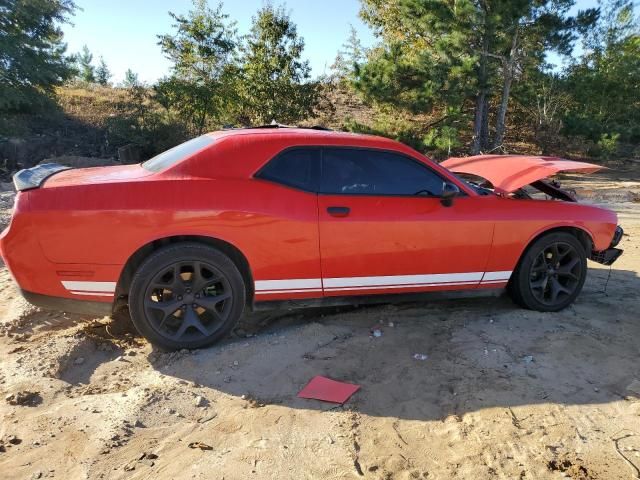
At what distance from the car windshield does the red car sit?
0.02 metres

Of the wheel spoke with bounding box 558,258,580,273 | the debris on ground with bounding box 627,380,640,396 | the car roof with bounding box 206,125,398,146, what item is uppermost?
the car roof with bounding box 206,125,398,146

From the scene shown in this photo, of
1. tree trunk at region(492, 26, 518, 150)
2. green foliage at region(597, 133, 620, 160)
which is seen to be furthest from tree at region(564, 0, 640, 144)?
tree trunk at region(492, 26, 518, 150)

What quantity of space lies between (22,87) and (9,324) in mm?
13984

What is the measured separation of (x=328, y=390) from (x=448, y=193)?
1.79 m

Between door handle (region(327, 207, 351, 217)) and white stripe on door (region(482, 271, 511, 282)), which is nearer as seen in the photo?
door handle (region(327, 207, 351, 217))

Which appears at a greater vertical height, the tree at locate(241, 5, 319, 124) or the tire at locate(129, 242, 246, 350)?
the tree at locate(241, 5, 319, 124)

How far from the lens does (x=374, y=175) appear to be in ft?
12.9

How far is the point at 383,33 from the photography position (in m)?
23.3

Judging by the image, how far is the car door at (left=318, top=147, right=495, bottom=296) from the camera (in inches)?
148

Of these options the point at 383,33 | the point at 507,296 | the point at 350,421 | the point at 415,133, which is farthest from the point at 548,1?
the point at 350,421

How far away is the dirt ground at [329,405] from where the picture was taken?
256cm

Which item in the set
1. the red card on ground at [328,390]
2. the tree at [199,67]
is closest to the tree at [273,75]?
→ the tree at [199,67]

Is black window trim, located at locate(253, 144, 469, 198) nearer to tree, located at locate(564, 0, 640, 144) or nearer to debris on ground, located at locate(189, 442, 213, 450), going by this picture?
debris on ground, located at locate(189, 442, 213, 450)

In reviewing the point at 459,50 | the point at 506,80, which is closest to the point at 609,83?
the point at 506,80
